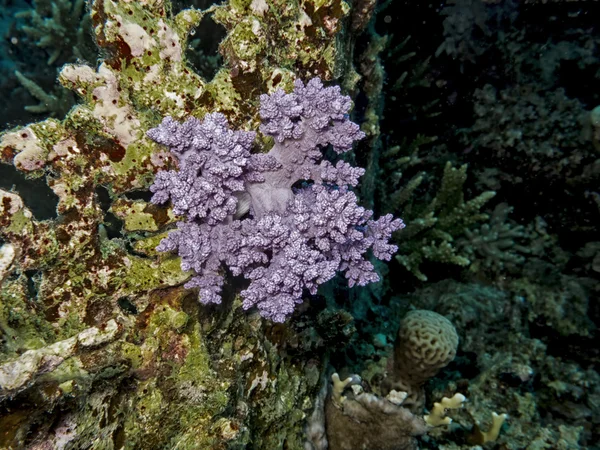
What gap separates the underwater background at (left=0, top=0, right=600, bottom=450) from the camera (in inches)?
74.6

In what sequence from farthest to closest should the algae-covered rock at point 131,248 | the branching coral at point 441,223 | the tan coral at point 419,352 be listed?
the branching coral at point 441,223, the tan coral at point 419,352, the algae-covered rock at point 131,248

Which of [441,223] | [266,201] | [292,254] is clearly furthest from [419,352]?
[441,223]

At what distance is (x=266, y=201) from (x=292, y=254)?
42 centimetres

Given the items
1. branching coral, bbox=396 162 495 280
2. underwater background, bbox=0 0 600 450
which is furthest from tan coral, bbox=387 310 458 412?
branching coral, bbox=396 162 495 280

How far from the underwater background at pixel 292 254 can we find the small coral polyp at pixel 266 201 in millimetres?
16

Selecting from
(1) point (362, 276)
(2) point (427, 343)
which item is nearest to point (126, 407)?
(1) point (362, 276)

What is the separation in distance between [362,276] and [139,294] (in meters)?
1.26

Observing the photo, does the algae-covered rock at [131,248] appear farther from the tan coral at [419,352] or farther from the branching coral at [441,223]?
the branching coral at [441,223]

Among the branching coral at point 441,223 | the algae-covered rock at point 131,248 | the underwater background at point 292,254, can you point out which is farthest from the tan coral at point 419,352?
the algae-covered rock at point 131,248

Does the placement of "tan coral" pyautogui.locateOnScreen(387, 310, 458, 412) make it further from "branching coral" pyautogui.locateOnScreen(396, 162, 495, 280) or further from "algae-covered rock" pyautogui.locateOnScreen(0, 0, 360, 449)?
"algae-covered rock" pyautogui.locateOnScreen(0, 0, 360, 449)

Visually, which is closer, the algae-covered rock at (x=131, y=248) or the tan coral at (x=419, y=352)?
the algae-covered rock at (x=131, y=248)

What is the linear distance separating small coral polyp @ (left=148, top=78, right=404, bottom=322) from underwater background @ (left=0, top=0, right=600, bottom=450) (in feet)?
0.05

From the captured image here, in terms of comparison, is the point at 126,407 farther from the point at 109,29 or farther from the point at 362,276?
the point at 109,29

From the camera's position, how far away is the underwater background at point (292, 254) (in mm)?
1895
